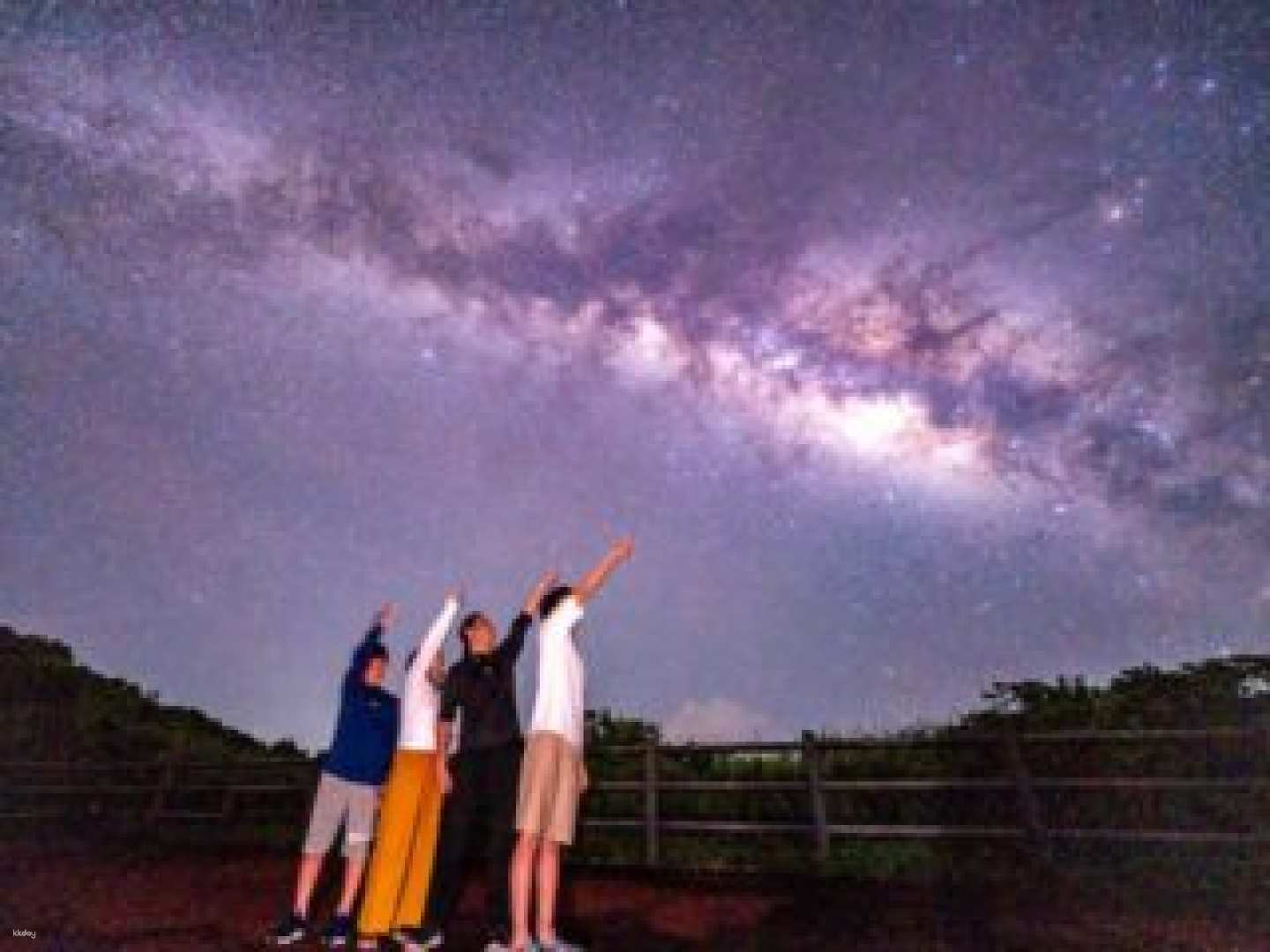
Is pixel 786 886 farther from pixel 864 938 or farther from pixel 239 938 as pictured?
pixel 239 938

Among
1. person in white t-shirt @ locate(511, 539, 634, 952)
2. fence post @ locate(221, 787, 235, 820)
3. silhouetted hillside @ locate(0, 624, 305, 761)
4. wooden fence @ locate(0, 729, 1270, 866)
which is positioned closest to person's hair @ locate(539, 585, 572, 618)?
person in white t-shirt @ locate(511, 539, 634, 952)

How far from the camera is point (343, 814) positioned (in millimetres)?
6059

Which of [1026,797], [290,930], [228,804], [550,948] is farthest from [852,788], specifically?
[228,804]

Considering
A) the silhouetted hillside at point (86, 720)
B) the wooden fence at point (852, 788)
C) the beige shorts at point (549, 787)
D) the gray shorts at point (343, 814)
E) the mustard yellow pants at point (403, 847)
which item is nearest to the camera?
the beige shorts at point (549, 787)

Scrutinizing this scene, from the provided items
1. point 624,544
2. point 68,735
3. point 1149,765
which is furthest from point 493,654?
point 68,735

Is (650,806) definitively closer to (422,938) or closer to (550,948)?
(422,938)

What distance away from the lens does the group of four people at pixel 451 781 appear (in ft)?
16.8

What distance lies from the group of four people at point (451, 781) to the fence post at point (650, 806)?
4211 mm

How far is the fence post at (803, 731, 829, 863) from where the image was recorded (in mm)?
8914

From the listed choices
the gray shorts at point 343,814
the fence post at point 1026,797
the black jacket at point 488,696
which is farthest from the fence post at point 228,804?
the fence post at point 1026,797

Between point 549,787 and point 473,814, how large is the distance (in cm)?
87

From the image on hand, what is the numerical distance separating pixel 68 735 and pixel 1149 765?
57.7 feet

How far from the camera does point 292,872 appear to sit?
29.7 feet

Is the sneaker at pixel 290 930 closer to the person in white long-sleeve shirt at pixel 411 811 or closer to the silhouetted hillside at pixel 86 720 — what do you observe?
the person in white long-sleeve shirt at pixel 411 811
